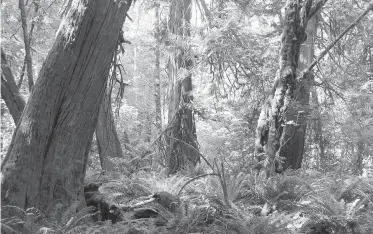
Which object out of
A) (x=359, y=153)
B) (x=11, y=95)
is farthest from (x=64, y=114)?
(x=359, y=153)

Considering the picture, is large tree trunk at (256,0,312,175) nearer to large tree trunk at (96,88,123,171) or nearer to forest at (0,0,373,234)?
forest at (0,0,373,234)

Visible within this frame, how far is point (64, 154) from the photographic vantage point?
454cm

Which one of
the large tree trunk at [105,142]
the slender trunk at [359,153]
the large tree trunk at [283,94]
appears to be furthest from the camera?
the slender trunk at [359,153]

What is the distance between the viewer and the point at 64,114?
4.50 meters

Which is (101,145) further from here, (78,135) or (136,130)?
(136,130)

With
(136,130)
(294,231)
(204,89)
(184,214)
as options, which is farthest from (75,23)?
(136,130)

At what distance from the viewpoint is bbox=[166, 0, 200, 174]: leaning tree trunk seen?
930 cm

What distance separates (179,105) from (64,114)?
4.99 meters

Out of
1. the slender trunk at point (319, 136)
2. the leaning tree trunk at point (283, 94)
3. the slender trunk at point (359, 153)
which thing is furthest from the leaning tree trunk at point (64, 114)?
the slender trunk at point (359, 153)

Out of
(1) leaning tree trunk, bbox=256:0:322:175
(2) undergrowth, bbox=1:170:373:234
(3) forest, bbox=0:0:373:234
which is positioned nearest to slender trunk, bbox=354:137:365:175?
(3) forest, bbox=0:0:373:234

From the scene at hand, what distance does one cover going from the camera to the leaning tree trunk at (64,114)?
4230 mm

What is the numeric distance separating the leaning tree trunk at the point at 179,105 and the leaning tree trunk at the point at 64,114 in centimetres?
447

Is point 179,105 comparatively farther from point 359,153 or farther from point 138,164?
point 359,153

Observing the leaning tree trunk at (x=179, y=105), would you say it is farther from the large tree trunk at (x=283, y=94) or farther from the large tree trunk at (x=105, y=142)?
the large tree trunk at (x=283, y=94)
